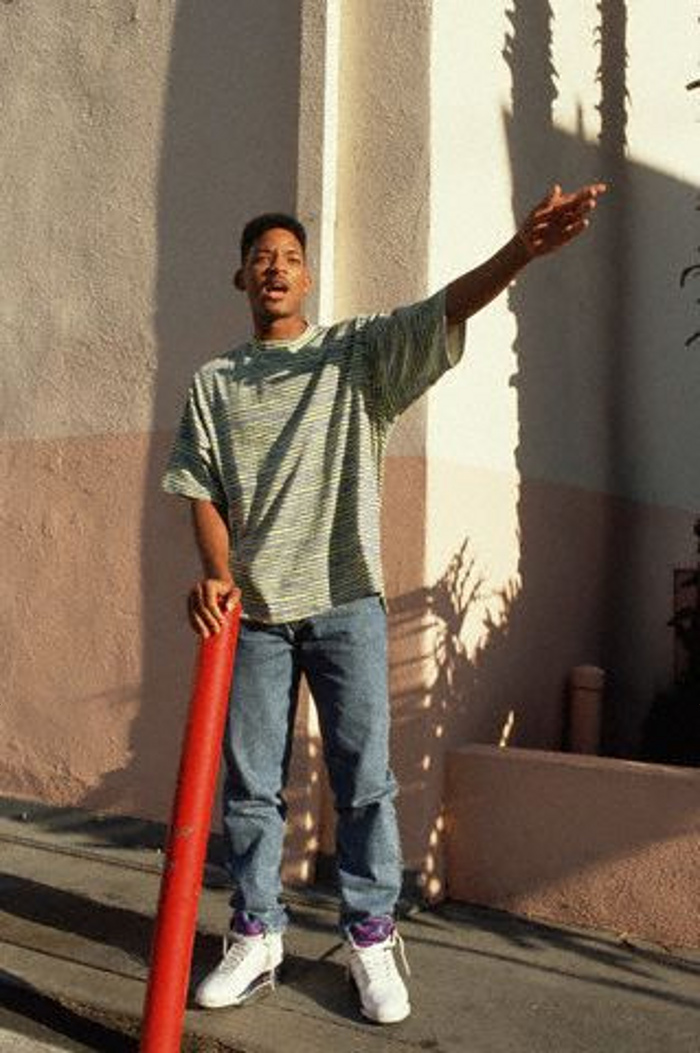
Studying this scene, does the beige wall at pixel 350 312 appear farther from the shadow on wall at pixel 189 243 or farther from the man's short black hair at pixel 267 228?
the man's short black hair at pixel 267 228

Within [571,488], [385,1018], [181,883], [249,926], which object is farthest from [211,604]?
[571,488]

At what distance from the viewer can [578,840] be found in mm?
3330

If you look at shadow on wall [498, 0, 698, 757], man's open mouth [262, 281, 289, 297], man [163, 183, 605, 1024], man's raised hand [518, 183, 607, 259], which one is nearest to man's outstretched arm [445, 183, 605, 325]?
man's raised hand [518, 183, 607, 259]

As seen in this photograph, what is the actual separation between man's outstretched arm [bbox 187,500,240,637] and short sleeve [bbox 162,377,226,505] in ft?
0.11

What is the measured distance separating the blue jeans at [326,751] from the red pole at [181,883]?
1.21 feet

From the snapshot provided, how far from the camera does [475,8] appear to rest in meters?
3.82

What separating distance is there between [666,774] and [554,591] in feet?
3.90

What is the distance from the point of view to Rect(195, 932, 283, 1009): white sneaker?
2646 millimetres

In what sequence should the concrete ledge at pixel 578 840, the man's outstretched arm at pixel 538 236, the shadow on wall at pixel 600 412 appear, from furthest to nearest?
1. the shadow on wall at pixel 600 412
2. the concrete ledge at pixel 578 840
3. the man's outstretched arm at pixel 538 236

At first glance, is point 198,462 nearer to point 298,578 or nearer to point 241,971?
point 298,578

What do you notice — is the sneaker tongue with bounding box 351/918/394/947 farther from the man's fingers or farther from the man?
the man's fingers

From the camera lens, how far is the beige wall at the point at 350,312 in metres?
3.63

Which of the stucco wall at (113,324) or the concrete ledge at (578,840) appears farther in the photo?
the stucco wall at (113,324)

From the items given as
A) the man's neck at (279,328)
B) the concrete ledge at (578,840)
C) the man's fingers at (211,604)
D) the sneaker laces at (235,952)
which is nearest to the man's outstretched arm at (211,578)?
the man's fingers at (211,604)
